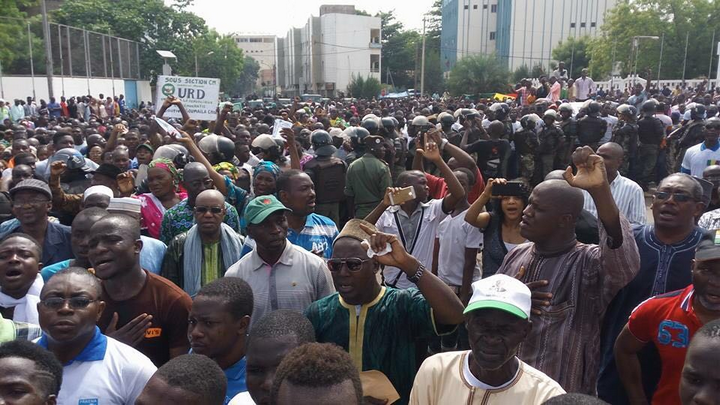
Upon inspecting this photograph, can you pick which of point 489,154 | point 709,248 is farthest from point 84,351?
point 489,154

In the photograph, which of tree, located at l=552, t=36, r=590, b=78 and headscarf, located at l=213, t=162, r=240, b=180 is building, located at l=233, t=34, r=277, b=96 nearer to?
tree, located at l=552, t=36, r=590, b=78

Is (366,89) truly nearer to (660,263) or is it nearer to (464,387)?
(660,263)

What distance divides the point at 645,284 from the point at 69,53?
3679 centimetres

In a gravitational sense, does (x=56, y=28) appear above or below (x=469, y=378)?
above

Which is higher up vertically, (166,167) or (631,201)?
(166,167)

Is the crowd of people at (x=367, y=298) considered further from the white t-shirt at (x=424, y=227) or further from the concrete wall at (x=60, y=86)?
the concrete wall at (x=60, y=86)

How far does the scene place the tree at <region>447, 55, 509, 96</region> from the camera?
48.0 metres

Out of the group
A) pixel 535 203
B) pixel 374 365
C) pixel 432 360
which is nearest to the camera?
pixel 432 360

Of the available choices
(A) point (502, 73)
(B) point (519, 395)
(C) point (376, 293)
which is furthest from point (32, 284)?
(A) point (502, 73)

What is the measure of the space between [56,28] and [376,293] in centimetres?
3651

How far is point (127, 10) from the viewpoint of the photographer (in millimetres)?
50156

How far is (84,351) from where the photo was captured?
293 cm

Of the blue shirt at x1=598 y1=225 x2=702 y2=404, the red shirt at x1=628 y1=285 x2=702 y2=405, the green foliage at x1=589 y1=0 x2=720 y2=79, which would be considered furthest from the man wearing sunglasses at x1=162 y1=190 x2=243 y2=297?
the green foliage at x1=589 y1=0 x2=720 y2=79

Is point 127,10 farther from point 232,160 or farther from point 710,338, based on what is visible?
point 710,338
